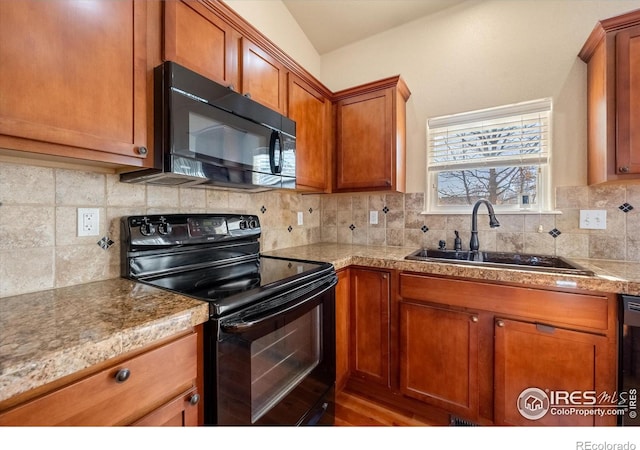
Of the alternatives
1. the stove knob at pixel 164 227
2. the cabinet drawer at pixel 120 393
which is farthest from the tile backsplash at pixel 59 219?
the cabinet drawer at pixel 120 393

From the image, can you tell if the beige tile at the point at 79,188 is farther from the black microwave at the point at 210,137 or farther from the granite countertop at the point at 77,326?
the granite countertop at the point at 77,326

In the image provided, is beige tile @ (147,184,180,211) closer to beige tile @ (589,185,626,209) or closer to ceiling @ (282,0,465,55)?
ceiling @ (282,0,465,55)

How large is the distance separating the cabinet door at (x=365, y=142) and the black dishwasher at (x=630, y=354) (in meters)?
1.32

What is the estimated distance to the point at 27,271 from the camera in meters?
1.02

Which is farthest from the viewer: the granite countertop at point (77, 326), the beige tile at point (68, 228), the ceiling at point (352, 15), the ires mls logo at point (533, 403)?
the ceiling at point (352, 15)

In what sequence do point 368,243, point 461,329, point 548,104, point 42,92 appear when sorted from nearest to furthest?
point 42,92, point 461,329, point 548,104, point 368,243

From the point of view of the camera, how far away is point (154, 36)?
1104 mm

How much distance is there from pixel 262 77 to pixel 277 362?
4.92 ft

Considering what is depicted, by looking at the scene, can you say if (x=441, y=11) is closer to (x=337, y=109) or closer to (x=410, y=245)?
(x=337, y=109)

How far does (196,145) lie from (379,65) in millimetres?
1951

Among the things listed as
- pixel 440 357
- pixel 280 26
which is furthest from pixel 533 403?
pixel 280 26

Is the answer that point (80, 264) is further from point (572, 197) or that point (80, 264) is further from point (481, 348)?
point (572, 197)

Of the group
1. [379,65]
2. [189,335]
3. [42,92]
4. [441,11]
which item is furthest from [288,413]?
[441,11]

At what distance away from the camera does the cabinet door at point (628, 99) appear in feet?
4.46
